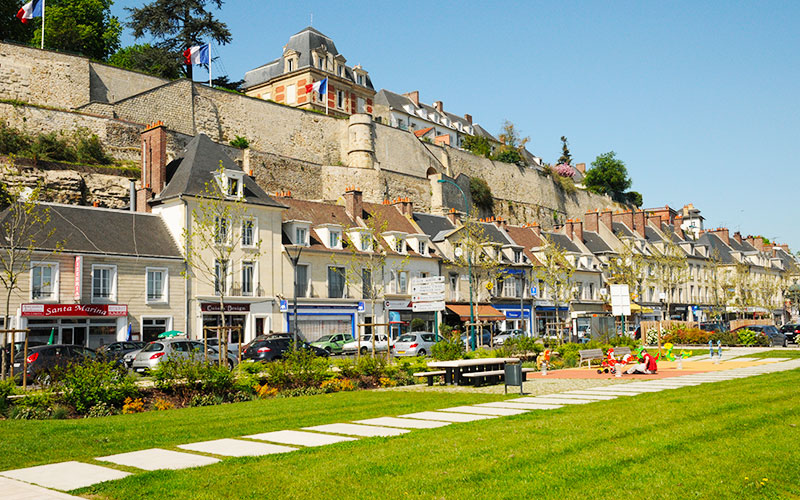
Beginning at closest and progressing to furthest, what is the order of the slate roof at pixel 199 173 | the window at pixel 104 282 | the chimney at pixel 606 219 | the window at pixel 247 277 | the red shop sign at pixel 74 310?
the red shop sign at pixel 74 310 < the window at pixel 104 282 < the slate roof at pixel 199 173 < the window at pixel 247 277 < the chimney at pixel 606 219

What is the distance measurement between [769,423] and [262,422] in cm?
→ 690

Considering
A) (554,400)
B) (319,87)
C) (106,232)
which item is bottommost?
(554,400)

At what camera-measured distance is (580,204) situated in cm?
7969

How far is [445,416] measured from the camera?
11.2 meters

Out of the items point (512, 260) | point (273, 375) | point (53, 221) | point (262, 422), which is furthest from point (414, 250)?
point (262, 422)

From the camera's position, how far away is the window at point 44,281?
1109 inches

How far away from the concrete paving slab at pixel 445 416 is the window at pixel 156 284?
73.0 feet

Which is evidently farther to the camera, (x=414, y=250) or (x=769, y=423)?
(x=414, y=250)

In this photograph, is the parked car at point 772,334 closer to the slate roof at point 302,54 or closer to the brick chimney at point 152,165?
the brick chimney at point 152,165

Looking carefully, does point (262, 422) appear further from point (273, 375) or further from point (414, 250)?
point (414, 250)

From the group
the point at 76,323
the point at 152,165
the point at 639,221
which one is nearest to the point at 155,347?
the point at 76,323

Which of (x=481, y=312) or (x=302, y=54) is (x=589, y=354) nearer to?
(x=481, y=312)

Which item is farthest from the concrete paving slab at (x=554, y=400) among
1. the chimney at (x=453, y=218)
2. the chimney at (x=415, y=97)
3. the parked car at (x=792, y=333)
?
the chimney at (x=415, y=97)

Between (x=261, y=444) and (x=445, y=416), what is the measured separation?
3.33 meters
